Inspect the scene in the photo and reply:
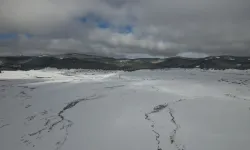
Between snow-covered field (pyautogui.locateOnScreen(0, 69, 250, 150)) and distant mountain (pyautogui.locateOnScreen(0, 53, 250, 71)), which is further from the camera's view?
distant mountain (pyautogui.locateOnScreen(0, 53, 250, 71))

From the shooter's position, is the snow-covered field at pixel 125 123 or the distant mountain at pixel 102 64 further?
the distant mountain at pixel 102 64

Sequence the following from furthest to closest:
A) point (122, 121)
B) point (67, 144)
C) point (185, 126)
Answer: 1. point (122, 121)
2. point (185, 126)
3. point (67, 144)

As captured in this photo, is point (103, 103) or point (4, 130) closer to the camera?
point (4, 130)

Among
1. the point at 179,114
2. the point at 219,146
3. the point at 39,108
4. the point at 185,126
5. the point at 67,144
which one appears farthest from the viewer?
the point at 39,108

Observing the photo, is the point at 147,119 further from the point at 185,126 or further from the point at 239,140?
the point at 239,140

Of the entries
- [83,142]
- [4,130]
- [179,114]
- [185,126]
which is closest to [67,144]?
[83,142]

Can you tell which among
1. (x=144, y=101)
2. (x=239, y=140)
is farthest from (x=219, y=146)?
(x=144, y=101)

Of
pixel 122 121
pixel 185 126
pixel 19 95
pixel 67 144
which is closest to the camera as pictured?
pixel 67 144

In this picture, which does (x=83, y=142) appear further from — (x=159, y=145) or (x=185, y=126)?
(x=185, y=126)

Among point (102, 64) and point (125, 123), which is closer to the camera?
point (125, 123)
